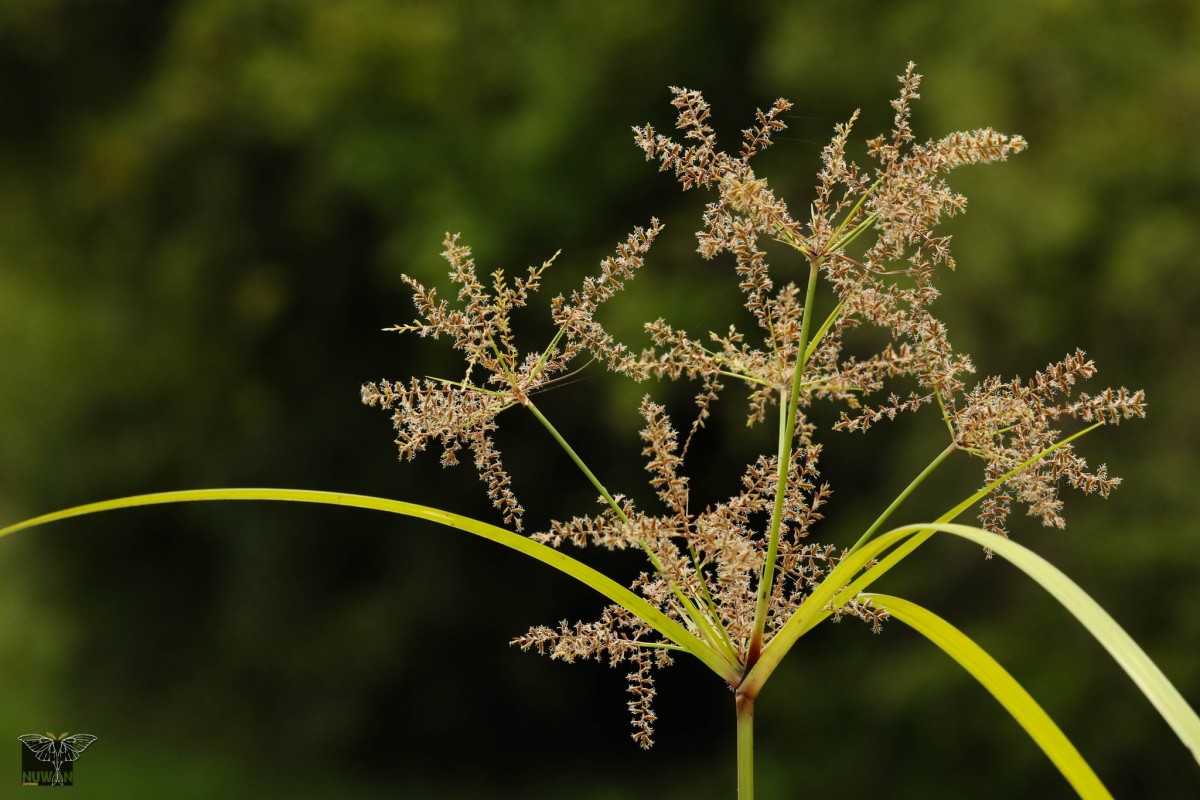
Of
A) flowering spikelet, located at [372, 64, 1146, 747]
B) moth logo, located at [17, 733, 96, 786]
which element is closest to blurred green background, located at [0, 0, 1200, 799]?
moth logo, located at [17, 733, 96, 786]

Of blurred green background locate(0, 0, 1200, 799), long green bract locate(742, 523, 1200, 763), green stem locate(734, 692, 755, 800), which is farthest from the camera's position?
blurred green background locate(0, 0, 1200, 799)

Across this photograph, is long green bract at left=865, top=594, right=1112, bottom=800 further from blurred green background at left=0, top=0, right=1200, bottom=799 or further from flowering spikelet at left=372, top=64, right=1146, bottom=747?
blurred green background at left=0, top=0, right=1200, bottom=799

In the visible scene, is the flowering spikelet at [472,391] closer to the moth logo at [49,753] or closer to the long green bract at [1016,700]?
the long green bract at [1016,700]

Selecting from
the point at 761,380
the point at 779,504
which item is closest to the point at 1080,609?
the point at 779,504

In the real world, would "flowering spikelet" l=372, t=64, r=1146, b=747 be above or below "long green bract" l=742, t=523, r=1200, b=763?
above

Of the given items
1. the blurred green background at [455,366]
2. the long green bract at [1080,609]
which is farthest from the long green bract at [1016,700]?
the blurred green background at [455,366]

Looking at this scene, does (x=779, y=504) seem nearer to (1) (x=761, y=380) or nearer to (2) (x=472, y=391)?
(1) (x=761, y=380)

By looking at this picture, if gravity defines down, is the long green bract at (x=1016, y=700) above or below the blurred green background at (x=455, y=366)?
below

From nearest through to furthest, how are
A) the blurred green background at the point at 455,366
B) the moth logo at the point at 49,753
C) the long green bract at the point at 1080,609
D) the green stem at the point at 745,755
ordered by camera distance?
the long green bract at the point at 1080,609, the green stem at the point at 745,755, the moth logo at the point at 49,753, the blurred green background at the point at 455,366
